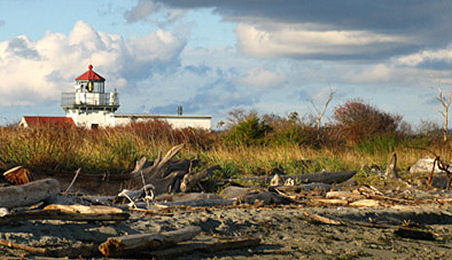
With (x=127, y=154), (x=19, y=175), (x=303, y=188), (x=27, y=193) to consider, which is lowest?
(x=303, y=188)

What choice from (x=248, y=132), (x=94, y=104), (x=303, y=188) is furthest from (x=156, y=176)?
(x=94, y=104)

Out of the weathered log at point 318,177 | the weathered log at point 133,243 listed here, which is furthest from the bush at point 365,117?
the weathered log at point 133,243

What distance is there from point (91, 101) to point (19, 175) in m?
52.8

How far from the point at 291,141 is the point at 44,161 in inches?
519

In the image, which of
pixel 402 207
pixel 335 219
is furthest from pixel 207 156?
pixel 335 219

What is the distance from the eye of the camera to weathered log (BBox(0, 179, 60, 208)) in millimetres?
6461

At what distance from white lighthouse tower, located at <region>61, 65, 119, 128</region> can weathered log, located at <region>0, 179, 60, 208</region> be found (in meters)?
52.7

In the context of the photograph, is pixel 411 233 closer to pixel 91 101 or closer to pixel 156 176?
pixel 156 176

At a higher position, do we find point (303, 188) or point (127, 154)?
point (127, 154)

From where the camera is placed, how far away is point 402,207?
8820 mm

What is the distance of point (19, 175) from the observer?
841cm

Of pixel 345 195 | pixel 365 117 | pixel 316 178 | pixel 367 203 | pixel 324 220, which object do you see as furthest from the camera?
pixel 365 117

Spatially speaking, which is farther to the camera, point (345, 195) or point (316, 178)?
point (316, 178)

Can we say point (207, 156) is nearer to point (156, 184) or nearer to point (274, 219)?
point (156, 184)
